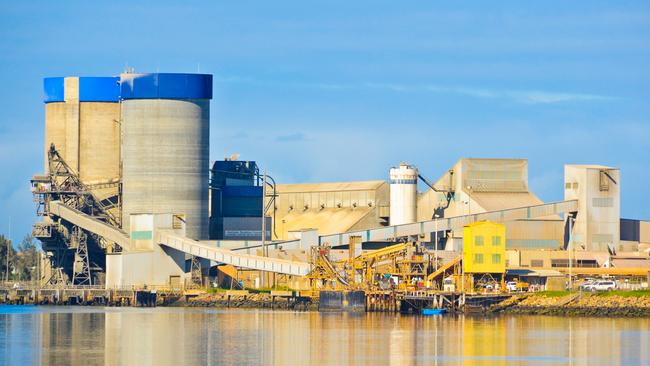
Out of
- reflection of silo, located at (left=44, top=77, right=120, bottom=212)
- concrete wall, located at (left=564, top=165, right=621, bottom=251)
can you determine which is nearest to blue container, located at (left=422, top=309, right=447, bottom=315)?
concrete wall, located at (left=564, top=165, right=621, bottom=251)

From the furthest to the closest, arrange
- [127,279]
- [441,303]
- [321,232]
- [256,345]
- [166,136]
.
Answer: [321,232]
[166,136]
[127,279]
[441,303]
[256,345]

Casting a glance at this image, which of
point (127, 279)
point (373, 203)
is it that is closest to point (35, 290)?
point (127, 279)

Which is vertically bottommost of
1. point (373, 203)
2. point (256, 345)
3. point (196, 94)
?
point (256, 345)

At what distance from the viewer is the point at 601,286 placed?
11088 centimetres

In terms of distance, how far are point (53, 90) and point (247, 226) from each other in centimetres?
2184

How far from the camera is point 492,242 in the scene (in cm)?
10869

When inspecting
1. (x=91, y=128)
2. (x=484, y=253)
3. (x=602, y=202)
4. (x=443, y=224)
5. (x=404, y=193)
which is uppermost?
(x=91, y=128)

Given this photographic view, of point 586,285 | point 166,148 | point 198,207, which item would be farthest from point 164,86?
point 586,285

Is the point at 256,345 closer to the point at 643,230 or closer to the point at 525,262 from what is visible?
the point at 525,262

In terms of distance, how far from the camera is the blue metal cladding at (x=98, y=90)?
141 m

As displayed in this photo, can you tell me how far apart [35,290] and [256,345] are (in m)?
54.6

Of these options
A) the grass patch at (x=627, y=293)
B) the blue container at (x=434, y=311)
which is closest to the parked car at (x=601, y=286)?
the grass patch at (x=627, y=293)

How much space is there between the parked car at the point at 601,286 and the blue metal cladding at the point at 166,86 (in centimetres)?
4006

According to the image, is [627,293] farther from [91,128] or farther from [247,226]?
[91,128]
